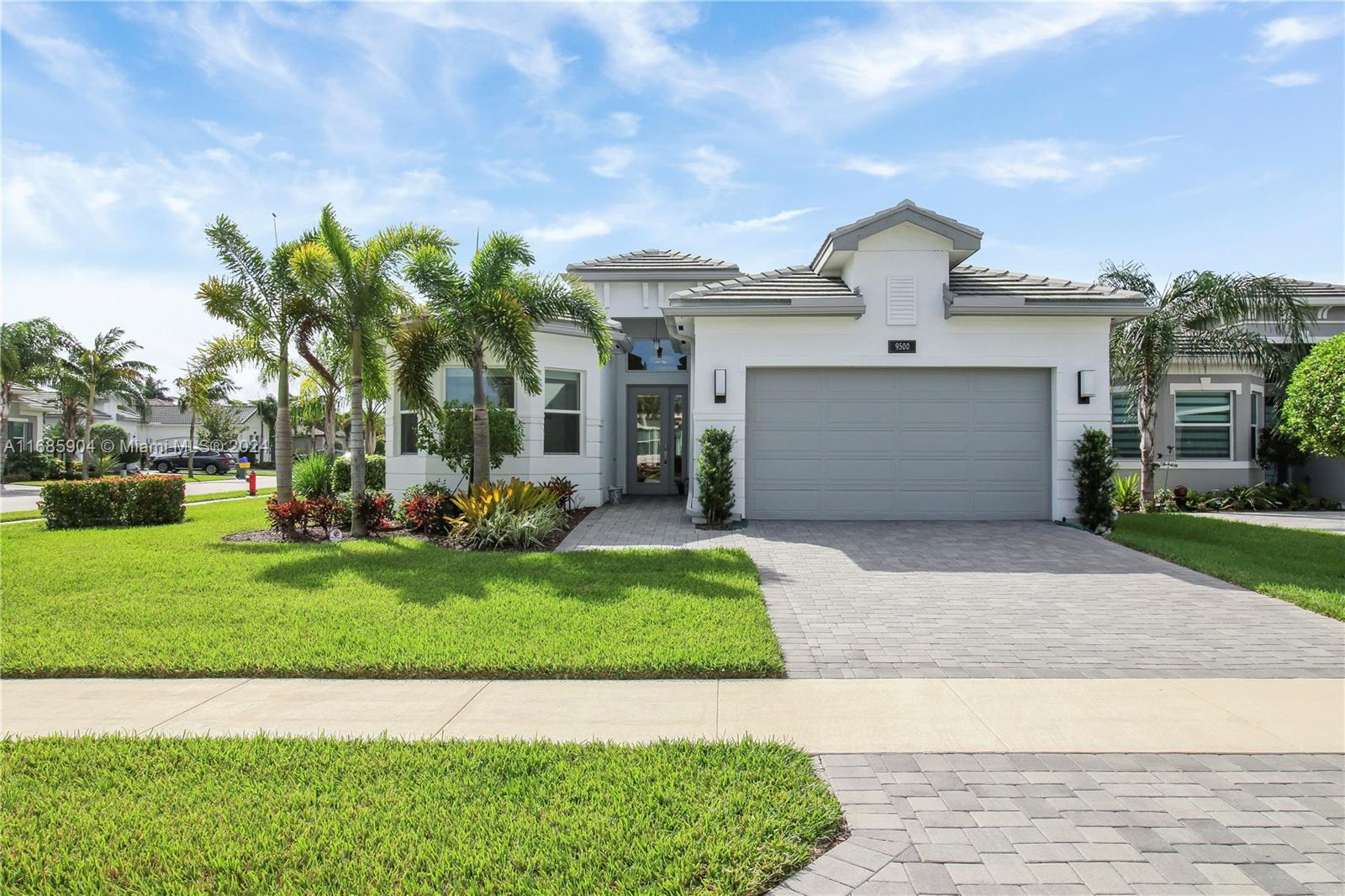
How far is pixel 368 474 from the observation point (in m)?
19.8

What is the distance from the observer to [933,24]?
27.8 feet

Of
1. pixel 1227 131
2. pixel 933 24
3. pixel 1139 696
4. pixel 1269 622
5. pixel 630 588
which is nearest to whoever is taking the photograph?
pixel 1139 696

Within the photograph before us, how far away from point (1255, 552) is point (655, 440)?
1164 cm

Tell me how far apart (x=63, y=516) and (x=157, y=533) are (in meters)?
2.95

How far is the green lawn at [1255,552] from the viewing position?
7723 mm

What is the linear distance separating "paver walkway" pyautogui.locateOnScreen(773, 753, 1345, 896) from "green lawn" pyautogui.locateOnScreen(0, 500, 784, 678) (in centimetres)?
179

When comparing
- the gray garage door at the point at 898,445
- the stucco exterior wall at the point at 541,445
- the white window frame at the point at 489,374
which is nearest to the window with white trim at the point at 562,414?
the stucco exterior wall at the point at 541,445

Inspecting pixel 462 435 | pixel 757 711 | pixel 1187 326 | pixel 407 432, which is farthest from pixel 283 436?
pixel 1187 326

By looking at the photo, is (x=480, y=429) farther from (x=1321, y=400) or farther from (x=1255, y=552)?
(x=1255, y=552)

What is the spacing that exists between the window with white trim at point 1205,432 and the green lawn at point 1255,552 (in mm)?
4483

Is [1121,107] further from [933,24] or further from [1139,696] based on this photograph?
[1139,696]

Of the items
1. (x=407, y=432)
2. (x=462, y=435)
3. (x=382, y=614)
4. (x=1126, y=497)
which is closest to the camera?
(x=382, y=614)

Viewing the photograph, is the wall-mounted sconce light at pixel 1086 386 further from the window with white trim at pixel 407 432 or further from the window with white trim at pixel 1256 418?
the window with white trim at pixel 407 432

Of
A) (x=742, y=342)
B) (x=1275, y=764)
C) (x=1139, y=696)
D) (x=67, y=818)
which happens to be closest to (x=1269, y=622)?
(x=1139, y=696)
